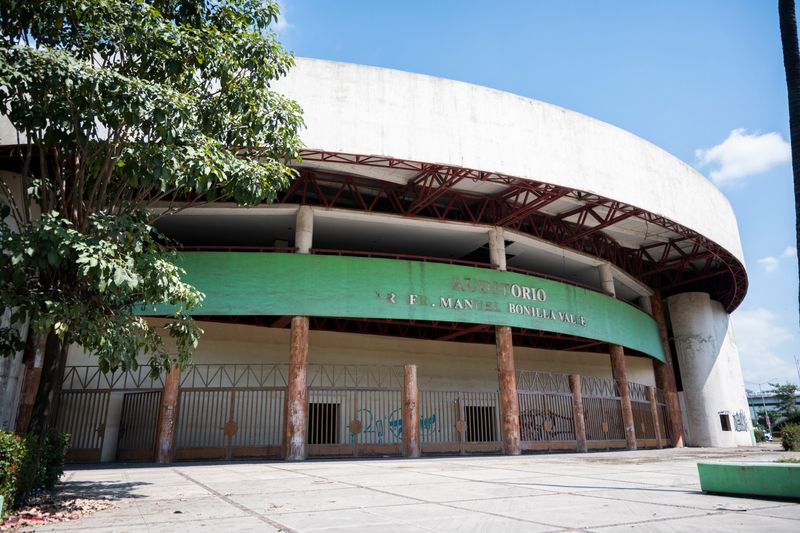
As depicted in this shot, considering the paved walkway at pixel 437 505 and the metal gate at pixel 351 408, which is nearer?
the paved walkway at pixel 437 505

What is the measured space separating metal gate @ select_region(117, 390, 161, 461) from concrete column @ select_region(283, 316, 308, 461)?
4288mm

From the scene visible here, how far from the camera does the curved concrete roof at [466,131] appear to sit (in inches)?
672

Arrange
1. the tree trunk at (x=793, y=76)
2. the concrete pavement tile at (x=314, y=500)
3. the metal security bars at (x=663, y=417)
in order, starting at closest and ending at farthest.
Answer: the concrete pavement tile at (x=314, y=500), the tree trunk at (x=793, y=76), the metal security bars at (x=663, y=417)

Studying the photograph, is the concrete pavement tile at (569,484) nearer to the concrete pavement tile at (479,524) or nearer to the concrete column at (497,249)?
the concrete pavement tile at (479,524)

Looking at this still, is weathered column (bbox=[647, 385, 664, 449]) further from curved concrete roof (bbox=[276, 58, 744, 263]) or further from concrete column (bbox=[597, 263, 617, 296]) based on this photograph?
curved concrete roof (bbox=[276, 58, 744, 263])

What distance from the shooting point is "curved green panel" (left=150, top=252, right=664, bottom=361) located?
57.1 ft

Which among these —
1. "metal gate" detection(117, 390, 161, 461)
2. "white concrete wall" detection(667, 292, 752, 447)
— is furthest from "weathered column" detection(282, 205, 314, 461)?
"white concrete wall" detection(667, 292, 752, 447)

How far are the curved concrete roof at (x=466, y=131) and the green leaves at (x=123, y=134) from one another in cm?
711

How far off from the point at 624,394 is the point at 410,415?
11.0 metres

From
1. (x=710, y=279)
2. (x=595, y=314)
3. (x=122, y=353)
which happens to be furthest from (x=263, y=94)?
(x=710, y=279)

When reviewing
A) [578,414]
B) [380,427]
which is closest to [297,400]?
[380,427]

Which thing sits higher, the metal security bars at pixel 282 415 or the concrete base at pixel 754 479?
the metal security bars at pixel 282 415

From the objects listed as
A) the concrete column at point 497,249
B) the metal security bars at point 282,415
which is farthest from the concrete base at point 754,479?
the concrete column at point 497,249

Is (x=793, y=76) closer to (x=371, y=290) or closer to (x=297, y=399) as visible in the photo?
(x=371, y=290)
